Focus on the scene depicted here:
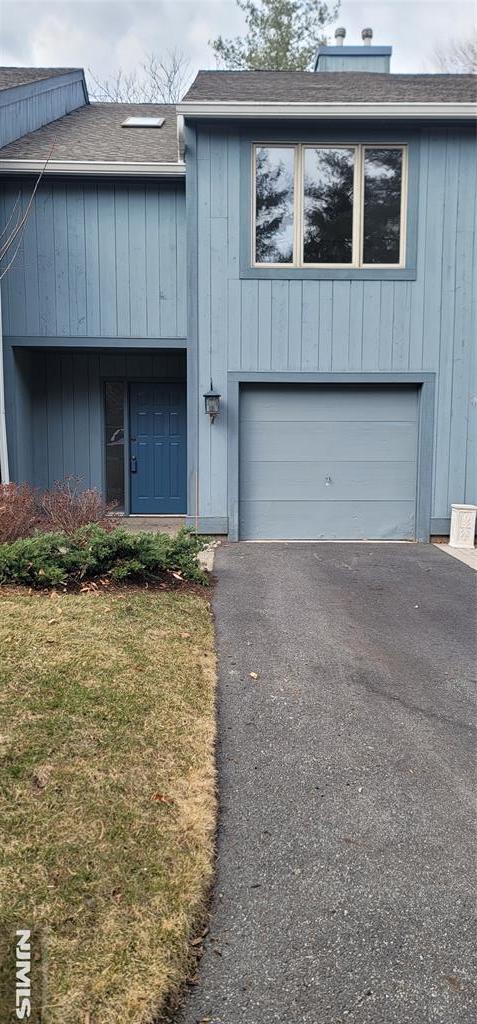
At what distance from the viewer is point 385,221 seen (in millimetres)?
8328

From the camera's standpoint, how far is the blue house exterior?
8.20m

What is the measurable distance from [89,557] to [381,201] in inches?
224

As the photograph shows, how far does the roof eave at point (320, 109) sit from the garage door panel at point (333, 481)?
4.03m

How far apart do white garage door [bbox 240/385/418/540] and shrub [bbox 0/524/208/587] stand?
265 centimetres

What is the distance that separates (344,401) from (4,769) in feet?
22.1

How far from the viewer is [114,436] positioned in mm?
10383

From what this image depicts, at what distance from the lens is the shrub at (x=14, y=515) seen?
638 cm

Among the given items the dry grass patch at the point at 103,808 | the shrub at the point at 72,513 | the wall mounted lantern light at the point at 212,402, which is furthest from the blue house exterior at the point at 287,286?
the dry grass patch at the point at 103,808

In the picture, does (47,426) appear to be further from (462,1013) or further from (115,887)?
(462,1013)

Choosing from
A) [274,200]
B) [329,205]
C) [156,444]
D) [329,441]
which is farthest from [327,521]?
[274,200]

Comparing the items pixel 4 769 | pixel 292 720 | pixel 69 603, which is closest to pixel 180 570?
pixel 69 603

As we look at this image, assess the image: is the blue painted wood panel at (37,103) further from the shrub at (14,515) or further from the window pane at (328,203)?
the shrub at (14,515)

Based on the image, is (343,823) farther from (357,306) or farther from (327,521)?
(357,306)

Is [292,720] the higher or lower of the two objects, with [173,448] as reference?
lower
